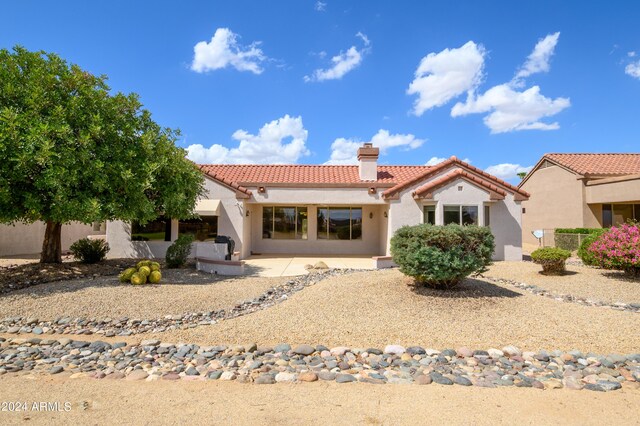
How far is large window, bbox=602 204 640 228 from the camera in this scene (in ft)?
99.3

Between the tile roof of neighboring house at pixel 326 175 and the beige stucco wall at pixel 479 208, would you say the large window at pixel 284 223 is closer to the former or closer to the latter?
the tile roof of neighboring house at pixel 326 175

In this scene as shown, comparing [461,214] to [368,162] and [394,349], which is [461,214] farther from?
[394,349]

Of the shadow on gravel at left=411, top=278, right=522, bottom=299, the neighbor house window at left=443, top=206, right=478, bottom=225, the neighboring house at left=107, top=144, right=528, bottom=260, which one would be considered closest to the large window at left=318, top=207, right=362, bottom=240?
A: the neighboring house at left=107, top=144, right=528, bottom=260

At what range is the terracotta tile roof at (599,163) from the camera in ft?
103

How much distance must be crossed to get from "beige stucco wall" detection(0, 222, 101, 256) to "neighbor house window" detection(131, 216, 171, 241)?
23.8 ft

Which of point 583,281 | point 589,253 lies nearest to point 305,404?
point 583,281

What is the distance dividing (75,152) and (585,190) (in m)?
36.8

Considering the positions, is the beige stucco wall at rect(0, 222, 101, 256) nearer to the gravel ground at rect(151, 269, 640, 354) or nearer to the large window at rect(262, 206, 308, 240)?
the large window at rect(262, 206, 308, 240)

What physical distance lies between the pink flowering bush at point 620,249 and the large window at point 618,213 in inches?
730

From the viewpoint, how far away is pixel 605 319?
1030 cm

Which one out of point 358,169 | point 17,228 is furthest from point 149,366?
point 17,228

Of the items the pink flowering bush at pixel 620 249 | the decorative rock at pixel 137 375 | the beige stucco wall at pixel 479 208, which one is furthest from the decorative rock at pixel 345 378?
the beige stucco wall at pixel 479 208

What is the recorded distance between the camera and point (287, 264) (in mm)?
20656

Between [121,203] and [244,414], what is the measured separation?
492 inches
